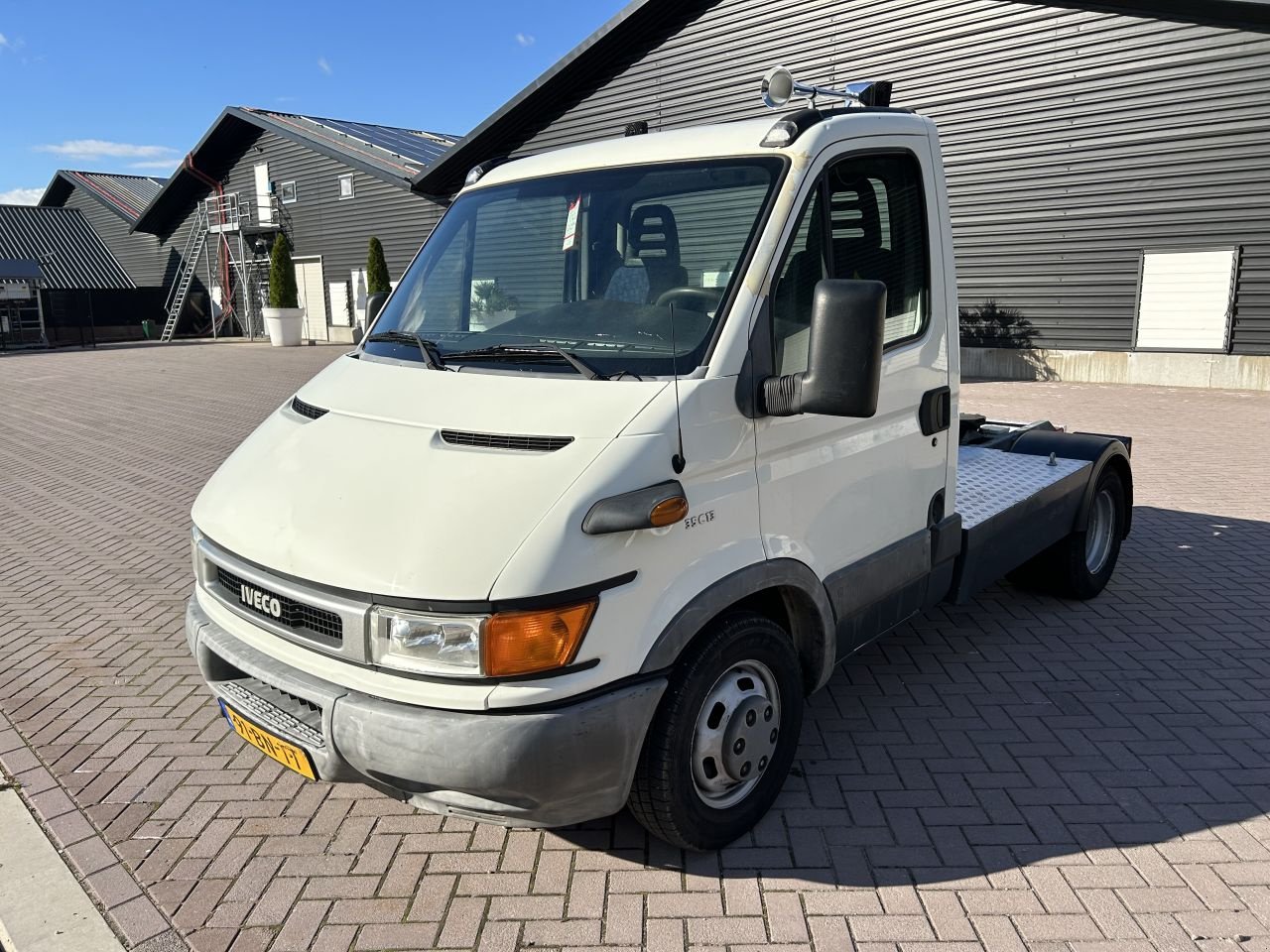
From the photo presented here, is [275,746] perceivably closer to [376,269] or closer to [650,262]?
[650,262]

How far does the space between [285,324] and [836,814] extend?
30206 millimetres

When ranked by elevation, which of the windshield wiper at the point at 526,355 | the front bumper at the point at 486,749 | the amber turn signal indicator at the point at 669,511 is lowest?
the front bumper at the point at 486,749

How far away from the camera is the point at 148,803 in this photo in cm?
356

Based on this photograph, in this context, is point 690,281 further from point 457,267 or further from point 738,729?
point 738,729

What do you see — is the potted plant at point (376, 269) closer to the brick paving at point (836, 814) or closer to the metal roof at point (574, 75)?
the metal roof at point (574, 75)

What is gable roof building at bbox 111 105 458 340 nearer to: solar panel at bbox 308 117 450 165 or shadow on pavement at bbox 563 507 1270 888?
solar panel at bbox 308 117 450 165

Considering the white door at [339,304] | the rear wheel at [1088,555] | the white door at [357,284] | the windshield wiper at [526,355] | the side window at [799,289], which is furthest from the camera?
the white door at [339,304]

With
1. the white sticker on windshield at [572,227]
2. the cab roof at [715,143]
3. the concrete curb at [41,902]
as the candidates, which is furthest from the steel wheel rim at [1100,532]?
the concrete curb at [41,902]

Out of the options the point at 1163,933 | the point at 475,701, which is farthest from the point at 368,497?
the point at 1163,933

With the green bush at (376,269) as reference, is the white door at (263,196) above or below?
above

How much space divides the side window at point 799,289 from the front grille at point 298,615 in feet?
5.21

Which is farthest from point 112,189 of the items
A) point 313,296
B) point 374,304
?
point 374,304

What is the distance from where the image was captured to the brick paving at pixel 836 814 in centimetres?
285

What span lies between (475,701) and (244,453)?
150 centimetres
